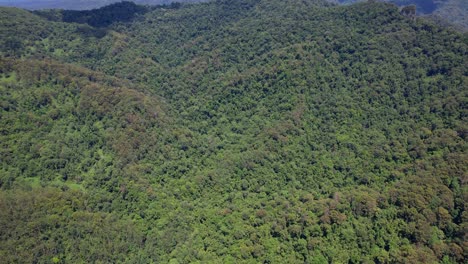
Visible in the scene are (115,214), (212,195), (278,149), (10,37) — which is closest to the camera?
(115,214)

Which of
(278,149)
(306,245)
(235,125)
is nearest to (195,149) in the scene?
(235,125)

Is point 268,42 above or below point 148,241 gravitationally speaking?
above

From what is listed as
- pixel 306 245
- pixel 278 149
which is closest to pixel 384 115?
pixel 278 149

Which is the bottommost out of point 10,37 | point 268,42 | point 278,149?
point 278,149

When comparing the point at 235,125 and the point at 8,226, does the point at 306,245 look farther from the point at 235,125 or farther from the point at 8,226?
the point at 8,226

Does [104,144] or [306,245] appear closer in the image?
[306,245]

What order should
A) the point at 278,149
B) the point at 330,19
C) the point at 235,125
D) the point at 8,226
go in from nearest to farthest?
the point at 8,226 → the point at 278,149 → the point at 235,125 → the point at 330,19
